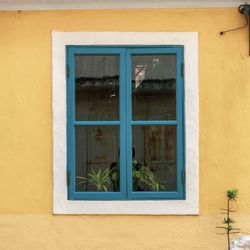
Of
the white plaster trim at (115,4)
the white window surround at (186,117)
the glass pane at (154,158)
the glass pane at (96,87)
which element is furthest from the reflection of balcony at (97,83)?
the white plaster trim at (115,4)

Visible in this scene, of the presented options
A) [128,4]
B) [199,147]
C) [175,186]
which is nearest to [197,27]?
[128,4]

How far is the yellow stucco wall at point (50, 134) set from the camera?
542 cm

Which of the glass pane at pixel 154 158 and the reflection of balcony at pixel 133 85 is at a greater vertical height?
the reflection of balcony at pixel 133 85

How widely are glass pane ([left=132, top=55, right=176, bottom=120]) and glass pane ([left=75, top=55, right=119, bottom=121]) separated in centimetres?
18

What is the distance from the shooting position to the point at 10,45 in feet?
17.9

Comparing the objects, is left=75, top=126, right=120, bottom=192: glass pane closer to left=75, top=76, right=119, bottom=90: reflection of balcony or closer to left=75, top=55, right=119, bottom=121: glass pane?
left=75, top=55, right=119, bottom=121: glass pane

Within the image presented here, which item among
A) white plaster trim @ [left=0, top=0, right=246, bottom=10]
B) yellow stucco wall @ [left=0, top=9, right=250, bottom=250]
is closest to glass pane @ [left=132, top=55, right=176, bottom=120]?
yellow stucco wall @ [left=0, top=9, right=250, bottom=250]

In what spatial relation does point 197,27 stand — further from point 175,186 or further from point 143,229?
point 143,229

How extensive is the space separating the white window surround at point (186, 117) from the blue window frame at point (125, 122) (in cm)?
5

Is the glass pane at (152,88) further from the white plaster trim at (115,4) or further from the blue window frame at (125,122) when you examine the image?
the white plaster trim at (115,4)

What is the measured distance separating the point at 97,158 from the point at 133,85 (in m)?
0.73

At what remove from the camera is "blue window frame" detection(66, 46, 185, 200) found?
17.8 ft

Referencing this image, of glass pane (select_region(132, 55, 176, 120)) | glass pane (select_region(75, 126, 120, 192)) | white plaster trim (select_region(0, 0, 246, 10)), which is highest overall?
white plaster trim (select_region(0, 0, 246, 10))

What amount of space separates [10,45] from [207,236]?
243 centimetres
